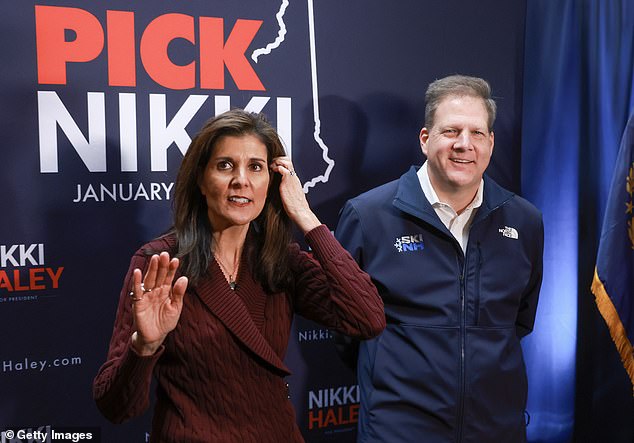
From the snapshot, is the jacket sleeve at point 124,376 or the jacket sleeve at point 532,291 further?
the jacket sleeve at point 532,291

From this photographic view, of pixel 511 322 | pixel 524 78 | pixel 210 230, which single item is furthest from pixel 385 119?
pixel 210 230

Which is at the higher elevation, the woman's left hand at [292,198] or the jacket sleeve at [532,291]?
the woman's left hand at [292,198]

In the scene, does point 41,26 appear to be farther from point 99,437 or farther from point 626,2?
point 626,2

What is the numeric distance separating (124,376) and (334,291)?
581mm

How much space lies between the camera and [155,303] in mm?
1503

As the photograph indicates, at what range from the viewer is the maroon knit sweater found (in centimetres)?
156

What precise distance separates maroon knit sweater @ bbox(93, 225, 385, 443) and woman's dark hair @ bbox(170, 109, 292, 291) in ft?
0.12

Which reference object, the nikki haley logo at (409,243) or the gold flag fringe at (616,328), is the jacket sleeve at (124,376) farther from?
the gold flag fringe at (616,328)

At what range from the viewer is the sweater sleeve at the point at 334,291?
1.82 metres

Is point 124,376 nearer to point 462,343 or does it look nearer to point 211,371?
point 211,371

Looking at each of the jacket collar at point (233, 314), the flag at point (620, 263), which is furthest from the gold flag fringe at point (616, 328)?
A: the jacket collar at point (233, 314)

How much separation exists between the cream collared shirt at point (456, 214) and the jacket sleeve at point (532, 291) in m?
0.31

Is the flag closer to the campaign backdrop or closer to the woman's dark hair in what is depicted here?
the campaign backdrop

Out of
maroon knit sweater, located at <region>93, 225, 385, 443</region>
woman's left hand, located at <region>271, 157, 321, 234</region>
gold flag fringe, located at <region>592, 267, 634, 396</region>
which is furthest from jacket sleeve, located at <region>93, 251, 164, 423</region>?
gold flag fringe, located at <region>592, 267, 634, 396</region>
